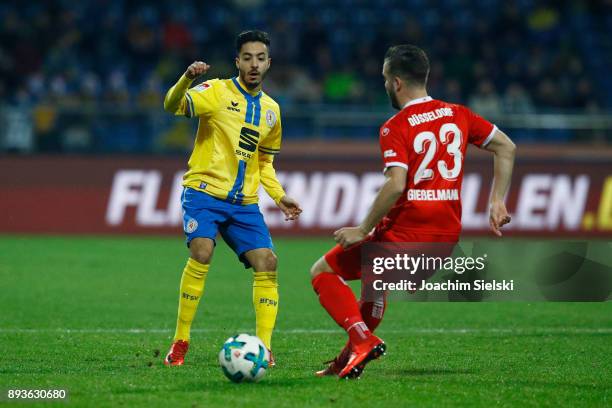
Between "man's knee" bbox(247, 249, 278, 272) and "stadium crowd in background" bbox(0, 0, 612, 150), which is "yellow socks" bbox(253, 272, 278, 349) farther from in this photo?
"stadium crowd in background" bbox(0, 0, 612, 150)

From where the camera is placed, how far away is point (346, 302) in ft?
21.8

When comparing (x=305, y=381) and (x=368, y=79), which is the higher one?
(x=368, y=79)

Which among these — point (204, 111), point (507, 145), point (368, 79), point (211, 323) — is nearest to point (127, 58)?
point (368, 79)

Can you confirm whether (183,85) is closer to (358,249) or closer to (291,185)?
(358,249)

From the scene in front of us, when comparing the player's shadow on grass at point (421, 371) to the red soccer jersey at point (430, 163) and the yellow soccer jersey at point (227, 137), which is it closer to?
the red soccer jersey at point (430, 163)

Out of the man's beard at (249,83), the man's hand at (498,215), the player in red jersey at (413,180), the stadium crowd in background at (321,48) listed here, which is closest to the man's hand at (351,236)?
the player in red jersey at (413,180)

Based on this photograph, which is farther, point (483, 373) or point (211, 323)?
point (211, 323)

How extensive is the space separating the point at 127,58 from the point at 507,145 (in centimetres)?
1618

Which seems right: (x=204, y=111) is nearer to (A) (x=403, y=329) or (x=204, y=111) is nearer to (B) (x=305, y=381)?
(B) (x=305, y=381)

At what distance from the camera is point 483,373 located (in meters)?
7.09

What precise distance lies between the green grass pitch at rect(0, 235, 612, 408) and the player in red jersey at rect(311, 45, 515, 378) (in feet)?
1.50

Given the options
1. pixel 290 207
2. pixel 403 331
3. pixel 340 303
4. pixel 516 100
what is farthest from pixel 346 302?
pixel 516 100

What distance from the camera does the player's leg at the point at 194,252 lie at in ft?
24.3

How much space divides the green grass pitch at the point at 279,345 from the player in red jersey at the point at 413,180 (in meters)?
0.46
